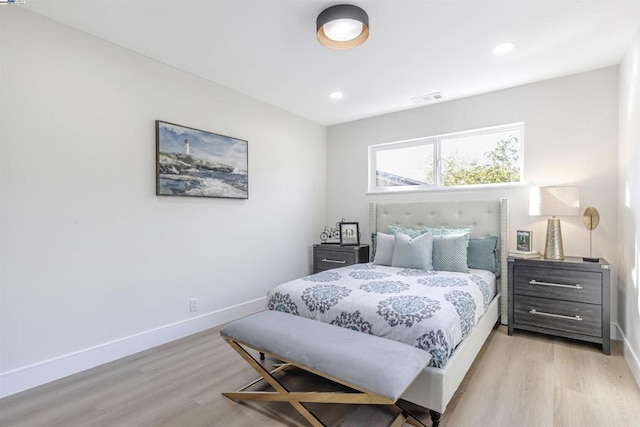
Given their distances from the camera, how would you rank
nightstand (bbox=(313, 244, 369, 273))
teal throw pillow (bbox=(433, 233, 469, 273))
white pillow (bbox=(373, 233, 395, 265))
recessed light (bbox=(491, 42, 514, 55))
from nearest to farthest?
recessed light (bbox=(491, 42, 514, 55)), teal throw pillow (bbox=(433, 233, 469, 273)), white pillow (bbox=(373, 233, 395, 265)), nightstand (bbox=(313, 244, 369, 273))

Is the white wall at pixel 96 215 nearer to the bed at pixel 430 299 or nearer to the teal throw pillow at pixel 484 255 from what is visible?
the bed at pixel 430 299

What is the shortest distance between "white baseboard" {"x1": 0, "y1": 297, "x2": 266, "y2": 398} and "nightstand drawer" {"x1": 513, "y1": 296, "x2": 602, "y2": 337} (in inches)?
112

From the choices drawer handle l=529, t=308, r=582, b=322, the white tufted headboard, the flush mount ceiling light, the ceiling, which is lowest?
drawer handle l=529, t=308, r=582, b=322

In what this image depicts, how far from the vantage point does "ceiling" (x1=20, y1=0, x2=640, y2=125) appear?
2.01m

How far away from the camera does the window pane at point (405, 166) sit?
13.0ft

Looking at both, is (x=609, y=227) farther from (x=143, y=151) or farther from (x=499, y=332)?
(x=143, y=151)

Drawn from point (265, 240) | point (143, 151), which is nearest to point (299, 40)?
point (143, 151)

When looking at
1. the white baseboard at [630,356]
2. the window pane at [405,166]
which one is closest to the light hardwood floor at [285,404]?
the white baseboard at [630,356]

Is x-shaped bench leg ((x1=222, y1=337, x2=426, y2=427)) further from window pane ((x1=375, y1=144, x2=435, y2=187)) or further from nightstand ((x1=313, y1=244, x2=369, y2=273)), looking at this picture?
window pane ((x1=375, y1=144, x2=435, y2=187))

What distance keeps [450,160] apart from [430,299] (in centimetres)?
230

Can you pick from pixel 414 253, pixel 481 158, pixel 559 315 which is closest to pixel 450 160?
pixel 481 158

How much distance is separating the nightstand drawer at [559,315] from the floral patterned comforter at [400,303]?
322mm

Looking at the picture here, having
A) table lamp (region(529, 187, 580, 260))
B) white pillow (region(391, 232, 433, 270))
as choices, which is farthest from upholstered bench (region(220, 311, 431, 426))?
table lamp (region(529, 187, 580, 260))

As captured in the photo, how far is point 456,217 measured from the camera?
353 cm
